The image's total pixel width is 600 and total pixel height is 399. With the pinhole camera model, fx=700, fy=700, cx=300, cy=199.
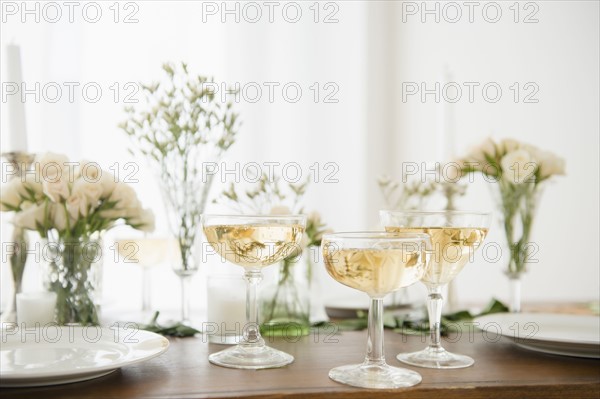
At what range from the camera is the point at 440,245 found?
109cm

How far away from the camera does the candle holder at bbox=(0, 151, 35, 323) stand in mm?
1335

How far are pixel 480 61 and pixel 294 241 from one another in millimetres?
2167

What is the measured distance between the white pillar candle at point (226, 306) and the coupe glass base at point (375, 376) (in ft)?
1.08

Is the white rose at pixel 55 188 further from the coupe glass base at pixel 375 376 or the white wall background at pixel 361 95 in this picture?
the white wall background at pixel 361 95

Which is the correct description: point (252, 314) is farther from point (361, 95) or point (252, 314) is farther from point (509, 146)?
point (361, 95)

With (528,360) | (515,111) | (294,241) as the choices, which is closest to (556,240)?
(515,111)

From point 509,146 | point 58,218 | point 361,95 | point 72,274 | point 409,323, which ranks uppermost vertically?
point 361,95

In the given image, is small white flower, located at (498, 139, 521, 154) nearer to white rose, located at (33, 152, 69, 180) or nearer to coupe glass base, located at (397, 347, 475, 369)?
coupe glass base, located at (397, 347, 475, 369)

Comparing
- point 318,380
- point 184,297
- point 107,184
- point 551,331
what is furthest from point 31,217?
point 551,331

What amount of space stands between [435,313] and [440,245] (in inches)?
4.4

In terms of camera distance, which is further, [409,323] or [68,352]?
[409,323]

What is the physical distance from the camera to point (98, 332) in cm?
112

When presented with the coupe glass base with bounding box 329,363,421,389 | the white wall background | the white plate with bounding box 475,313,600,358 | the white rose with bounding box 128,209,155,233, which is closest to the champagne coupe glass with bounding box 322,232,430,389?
the coupe glass base with bounding box 329,363,421,389

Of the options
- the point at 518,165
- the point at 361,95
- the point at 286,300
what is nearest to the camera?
the point at 286,300
